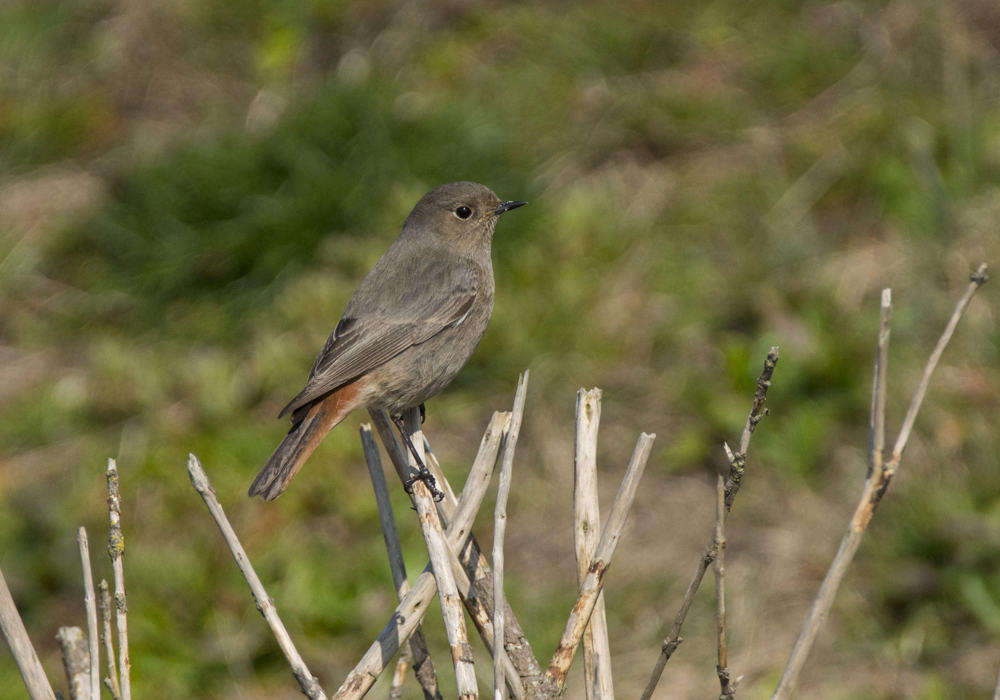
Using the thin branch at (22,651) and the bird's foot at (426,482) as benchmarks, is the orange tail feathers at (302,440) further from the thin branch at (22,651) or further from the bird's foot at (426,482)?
the thin branch at (22,651)

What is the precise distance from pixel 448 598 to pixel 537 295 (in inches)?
146

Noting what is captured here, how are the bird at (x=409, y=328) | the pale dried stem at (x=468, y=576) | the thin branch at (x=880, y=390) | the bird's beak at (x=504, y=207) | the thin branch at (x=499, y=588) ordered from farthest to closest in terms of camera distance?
the bird's beak at (x=504, y=207) < the bird at (x=409, y=328) < the pale dried stem at (x=468, y=576) < the thin branch at (x=499, y=588) < the thin branch at (x=880, y=390)

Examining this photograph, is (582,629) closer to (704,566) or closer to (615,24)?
(704,566)

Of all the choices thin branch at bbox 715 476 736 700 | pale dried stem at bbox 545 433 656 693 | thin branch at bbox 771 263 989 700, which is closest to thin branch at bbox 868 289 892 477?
thin branch at bbox 771 263 989 700

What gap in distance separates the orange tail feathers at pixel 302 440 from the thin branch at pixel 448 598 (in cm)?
78

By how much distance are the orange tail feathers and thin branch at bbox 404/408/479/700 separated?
782mm

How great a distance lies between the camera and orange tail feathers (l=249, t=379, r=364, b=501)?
10.2 ft

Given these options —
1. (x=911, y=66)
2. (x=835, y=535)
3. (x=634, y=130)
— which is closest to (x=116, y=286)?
(x=634, y=130)

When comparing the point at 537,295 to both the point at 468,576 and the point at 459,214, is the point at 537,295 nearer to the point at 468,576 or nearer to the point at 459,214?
the point at 459,214

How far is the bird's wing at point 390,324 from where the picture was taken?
12.3 feet

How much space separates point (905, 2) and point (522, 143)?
3.07 meters

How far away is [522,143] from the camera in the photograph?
6.74m

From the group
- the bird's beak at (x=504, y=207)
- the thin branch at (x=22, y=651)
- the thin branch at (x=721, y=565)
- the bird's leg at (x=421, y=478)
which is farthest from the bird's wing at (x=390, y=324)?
the thin branch at (x=721, y=565)

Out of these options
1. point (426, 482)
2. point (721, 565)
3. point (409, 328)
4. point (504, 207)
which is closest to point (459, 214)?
point (504, 207)
